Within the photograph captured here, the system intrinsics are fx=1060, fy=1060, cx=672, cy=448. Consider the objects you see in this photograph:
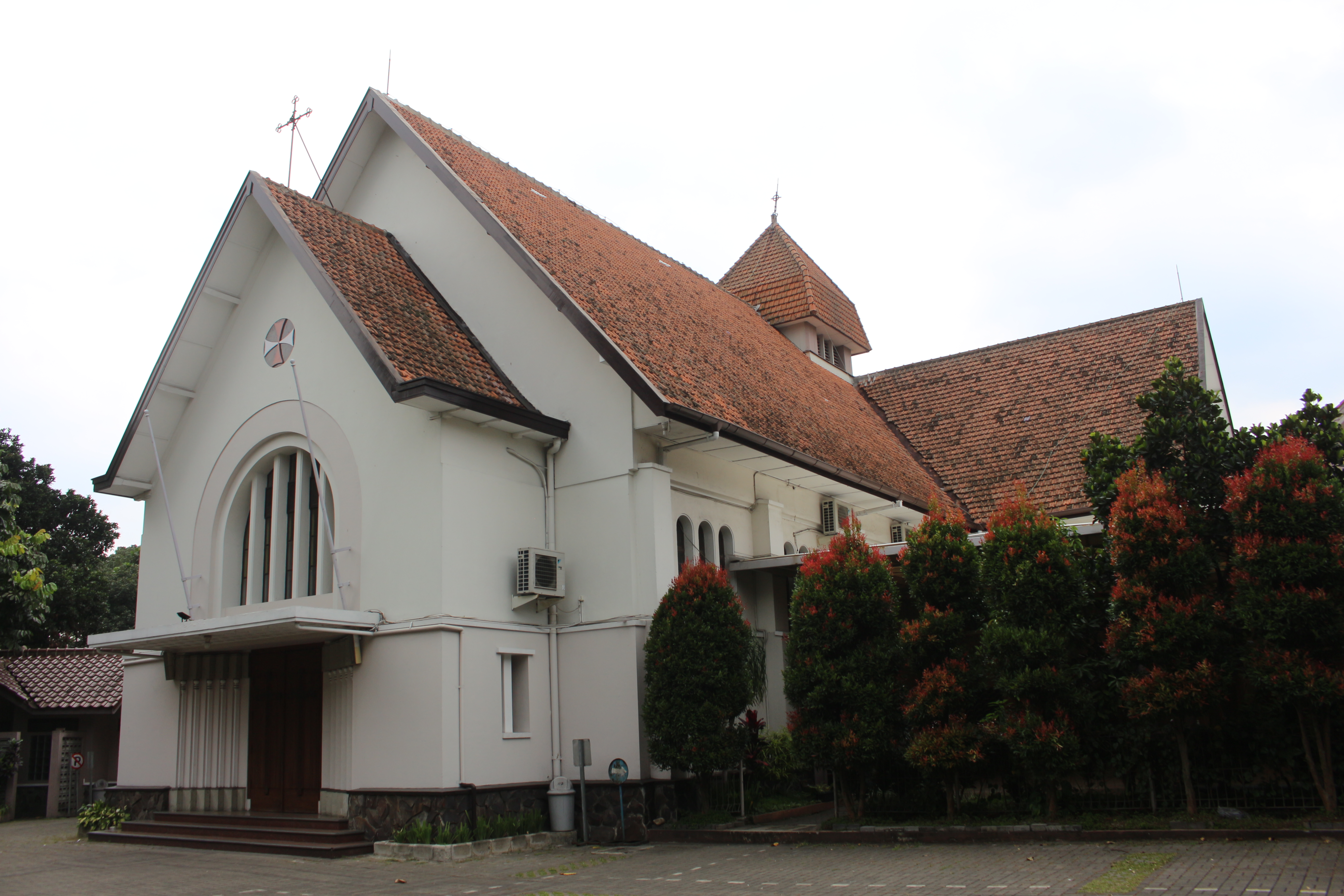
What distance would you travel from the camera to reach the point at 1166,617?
37.0 ft

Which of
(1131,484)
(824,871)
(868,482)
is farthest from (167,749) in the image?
(1131,484)

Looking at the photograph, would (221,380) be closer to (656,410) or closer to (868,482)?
(656,410)

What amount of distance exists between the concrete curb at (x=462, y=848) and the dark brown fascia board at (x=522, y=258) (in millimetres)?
5626

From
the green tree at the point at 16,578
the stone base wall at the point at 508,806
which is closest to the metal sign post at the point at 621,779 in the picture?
the stone base wall at the point at 508,806

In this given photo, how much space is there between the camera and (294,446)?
15609 mm

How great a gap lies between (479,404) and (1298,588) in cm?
952

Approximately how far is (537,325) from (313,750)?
673 centimetres

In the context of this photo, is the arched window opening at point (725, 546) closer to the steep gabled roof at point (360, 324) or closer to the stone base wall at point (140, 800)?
the steep gabled roof at point (360, 324)

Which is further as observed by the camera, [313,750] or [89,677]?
[89,677]

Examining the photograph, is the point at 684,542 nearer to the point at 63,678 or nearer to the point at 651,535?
the point at 651,535

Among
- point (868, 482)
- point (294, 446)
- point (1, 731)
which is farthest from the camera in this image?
point (1, 731)

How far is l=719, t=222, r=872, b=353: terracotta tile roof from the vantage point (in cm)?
2755

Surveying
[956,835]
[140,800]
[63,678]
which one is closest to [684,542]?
[956,835]

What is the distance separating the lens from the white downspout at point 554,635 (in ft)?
46.8
